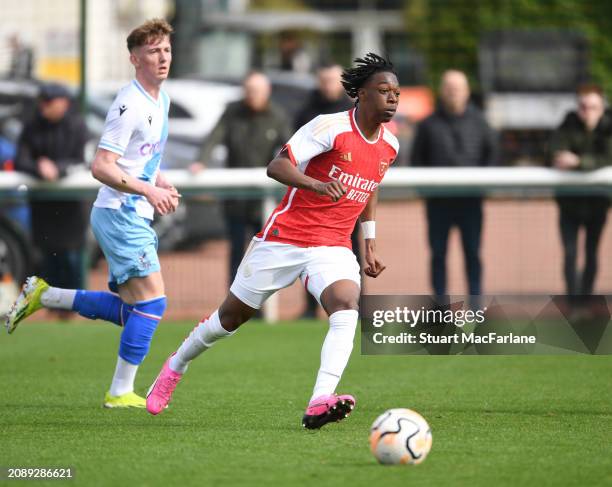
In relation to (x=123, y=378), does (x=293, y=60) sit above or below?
above

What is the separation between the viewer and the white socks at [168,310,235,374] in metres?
8.20

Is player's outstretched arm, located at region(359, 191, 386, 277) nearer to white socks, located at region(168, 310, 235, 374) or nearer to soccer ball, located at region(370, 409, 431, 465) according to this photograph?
white socks, located at region(168, 310, 235, 374)

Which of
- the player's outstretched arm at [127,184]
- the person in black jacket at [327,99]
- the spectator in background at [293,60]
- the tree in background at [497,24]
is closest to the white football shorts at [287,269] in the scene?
the player's outstretched arm at [127,184]

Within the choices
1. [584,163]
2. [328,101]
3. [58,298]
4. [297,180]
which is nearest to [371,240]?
[297,180]

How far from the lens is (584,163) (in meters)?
14.4

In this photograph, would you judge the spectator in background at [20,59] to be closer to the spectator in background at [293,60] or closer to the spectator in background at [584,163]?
the spectator in background at [293,60]

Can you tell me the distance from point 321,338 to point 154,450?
242 inches

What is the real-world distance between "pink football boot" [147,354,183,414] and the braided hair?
195 centimetres

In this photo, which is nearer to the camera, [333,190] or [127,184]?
[333,190]

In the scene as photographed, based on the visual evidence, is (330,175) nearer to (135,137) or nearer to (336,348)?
(336,348)

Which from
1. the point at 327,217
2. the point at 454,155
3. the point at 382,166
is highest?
the point at 382,166

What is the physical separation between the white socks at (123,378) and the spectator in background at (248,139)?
5.59 metres

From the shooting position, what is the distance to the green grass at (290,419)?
21.2ft

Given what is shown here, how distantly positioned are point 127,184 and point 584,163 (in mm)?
7260
